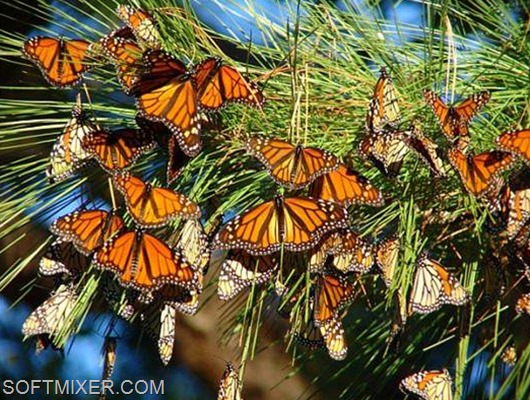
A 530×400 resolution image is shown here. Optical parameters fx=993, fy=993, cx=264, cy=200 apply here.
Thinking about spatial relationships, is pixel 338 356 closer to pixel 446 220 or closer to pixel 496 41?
pixel 446 220

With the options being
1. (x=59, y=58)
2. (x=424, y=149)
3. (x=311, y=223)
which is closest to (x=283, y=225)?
(x=311, y=223)

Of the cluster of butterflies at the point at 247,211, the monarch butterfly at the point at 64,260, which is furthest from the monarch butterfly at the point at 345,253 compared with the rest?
the monarch butterfly at the point at 64,260

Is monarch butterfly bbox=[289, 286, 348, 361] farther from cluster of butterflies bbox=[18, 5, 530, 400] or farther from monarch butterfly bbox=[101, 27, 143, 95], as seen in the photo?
monarch butterfly bbox=[101, 27, 143, 95]

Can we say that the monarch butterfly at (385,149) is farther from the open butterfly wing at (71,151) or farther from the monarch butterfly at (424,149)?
the open butterfly wing at (71,151)

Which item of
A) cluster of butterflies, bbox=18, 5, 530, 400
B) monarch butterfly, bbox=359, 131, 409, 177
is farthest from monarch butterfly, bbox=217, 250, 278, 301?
monarch butterfly, bbox=359, 131, 409, 177

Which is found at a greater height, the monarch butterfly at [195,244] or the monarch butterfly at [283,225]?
the monarch butterfly at [283,225]
